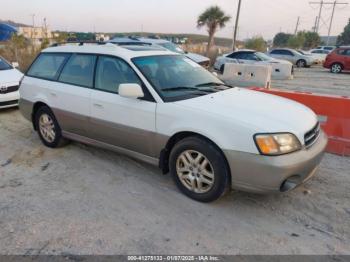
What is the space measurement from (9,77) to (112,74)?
4777mm

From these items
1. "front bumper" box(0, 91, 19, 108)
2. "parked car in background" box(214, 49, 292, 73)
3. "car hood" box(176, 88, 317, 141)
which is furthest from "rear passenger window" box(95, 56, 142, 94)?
"parked car in background" box(214, 49, 292, 73)

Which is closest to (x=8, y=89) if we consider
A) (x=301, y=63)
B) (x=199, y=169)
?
(x=199, y=169)

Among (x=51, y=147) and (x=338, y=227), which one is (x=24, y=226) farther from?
(x=338, y=227)

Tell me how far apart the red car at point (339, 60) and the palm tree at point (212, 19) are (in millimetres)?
13242

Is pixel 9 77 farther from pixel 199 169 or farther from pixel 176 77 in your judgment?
pixel 199 169

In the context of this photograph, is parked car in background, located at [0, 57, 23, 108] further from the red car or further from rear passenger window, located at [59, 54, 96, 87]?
the red car

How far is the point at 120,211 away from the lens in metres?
3.57

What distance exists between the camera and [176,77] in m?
4.30

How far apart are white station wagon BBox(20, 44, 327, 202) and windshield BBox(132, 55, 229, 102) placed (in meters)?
0.01

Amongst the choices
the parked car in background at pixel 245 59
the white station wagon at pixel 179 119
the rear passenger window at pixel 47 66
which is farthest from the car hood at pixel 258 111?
the parked car in background at pixel 245 59

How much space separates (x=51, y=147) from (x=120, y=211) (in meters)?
2.52

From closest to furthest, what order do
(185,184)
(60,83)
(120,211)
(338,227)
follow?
1. (338,227)
2. (120,211)
3. (185,184)
4. (60,83)

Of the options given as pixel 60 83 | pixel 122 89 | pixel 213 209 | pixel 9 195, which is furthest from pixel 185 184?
pixel 60 83

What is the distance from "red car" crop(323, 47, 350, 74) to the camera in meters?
19.8
